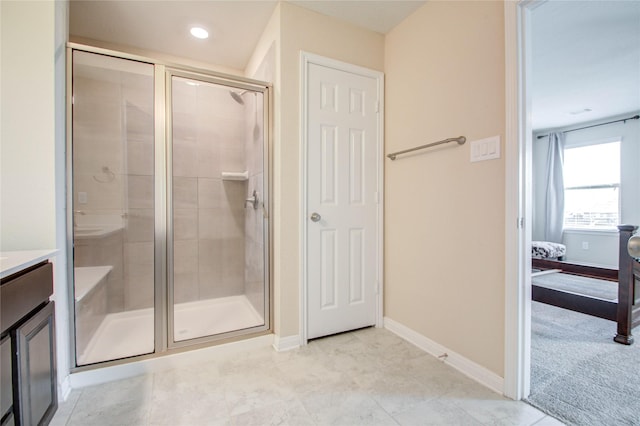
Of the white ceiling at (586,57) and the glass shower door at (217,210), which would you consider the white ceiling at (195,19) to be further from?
the white ceiling at (586,57)

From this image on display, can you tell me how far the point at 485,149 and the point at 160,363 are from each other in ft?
7.66

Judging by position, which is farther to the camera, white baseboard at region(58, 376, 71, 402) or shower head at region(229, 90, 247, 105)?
shower head at region(229, 90, 247, 105)

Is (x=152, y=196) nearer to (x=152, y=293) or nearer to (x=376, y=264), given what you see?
(x=152, y=293)

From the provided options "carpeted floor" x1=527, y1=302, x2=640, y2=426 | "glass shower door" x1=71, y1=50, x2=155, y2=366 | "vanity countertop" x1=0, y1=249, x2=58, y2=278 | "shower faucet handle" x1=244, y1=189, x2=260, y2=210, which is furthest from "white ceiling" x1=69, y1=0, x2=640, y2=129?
"carpeted floor" x1=527, y1=302, x2=640, y2=426

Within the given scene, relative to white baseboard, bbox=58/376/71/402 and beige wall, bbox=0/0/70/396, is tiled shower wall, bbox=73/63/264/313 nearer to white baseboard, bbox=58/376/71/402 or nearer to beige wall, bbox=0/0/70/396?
beige wall, bbox=0/0/70/396

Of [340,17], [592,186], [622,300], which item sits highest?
[340,17]

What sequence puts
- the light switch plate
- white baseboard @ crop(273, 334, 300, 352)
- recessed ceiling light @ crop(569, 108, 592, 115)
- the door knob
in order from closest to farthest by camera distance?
the door knob
the light switch plate
white baseboard @ crop(273, 334, 300, 352)
recessed ceiling light @ crop(569, 108, 592, 115)

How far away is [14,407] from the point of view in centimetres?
97

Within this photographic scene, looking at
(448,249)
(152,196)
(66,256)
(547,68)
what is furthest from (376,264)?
(547,68)

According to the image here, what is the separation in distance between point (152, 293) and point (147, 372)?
472 millimetres

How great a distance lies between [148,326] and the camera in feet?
6.52

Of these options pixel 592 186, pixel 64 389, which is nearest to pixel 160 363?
pixel 64 389

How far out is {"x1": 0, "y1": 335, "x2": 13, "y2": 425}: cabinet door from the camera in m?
0.91

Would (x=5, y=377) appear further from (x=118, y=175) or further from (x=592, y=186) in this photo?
(x=592, y=186)
